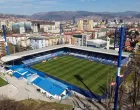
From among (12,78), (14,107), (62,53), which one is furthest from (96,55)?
(14,107)

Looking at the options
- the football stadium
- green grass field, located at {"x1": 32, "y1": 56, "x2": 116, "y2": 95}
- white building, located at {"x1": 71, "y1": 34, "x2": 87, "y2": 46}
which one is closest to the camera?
the football stadium

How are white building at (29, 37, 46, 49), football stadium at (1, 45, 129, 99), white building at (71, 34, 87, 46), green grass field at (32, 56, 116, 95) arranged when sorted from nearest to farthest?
football stadium at (1, 45, 129, 99), green grass field at (32, 56, 116, 95), white building at (29, 37, 46, 49), white building at (71, 34, 87, 46)

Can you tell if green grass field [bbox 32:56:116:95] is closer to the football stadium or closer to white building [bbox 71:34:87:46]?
the football stadium

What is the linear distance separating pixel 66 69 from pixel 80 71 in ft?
10.6

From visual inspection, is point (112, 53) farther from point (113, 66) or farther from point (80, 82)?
point (80, 82)

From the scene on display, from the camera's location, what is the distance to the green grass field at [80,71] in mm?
25803

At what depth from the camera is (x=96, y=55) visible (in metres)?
41.3

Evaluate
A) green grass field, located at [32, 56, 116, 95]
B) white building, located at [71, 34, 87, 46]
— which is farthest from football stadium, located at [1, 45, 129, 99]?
white building, located at [71, 34, 87, 46]

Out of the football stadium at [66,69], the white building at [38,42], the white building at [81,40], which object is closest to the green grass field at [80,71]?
the football stadium at [66,69]

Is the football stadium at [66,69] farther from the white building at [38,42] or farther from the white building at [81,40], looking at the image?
the white building at [38,42]

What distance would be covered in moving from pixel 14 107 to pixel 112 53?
2776 cm

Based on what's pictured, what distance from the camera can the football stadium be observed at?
23.8 meters

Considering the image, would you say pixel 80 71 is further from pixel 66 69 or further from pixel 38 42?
pixel 38 42

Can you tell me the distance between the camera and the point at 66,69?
32.8m
